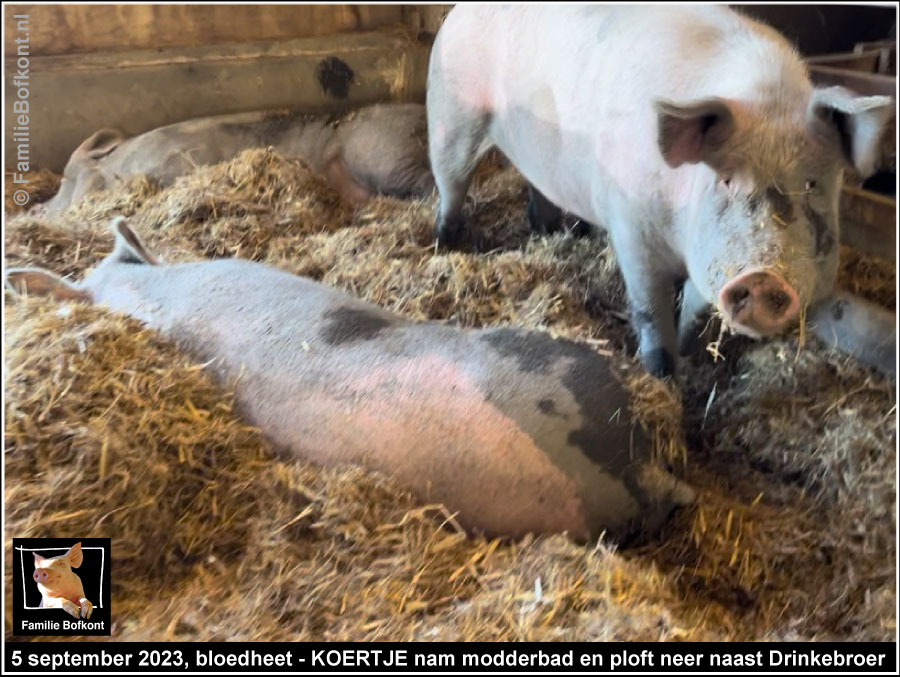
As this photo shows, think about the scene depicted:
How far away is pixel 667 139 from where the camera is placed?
66.1 inches

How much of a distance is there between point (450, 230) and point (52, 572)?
6.54 feet

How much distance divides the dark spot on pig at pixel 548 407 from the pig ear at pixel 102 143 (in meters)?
1.80

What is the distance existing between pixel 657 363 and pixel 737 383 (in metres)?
0.24

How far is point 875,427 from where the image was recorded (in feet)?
6.12

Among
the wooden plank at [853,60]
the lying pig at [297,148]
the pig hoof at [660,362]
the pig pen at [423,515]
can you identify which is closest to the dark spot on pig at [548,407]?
the pig pen at [423,515]

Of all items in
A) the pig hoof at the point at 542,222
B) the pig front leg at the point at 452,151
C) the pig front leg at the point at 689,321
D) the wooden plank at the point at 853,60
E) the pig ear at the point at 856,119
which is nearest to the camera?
the pig ear at the point at 856,119

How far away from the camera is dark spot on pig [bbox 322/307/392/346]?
1902 mm

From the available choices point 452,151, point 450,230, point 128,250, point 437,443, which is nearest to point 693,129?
point 437,443

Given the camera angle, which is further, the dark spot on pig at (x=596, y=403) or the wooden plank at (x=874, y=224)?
the wooden plank at (x=874, y=224)

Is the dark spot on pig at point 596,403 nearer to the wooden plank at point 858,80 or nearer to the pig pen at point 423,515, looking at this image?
the pig pen at point 423,515

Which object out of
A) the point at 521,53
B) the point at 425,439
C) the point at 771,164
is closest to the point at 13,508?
the point at 425,439

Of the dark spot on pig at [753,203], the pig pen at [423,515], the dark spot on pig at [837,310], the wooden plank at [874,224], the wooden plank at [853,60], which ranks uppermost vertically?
the wooden plank at [853,60]

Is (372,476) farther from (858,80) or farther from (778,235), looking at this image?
(858,80)

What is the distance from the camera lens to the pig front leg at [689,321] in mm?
2180
